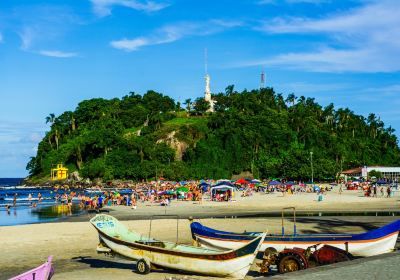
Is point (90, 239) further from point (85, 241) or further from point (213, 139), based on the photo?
point (213, 139)

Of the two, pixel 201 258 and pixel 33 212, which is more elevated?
pixel 201 258

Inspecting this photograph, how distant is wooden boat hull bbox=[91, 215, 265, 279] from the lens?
15320 millimetres

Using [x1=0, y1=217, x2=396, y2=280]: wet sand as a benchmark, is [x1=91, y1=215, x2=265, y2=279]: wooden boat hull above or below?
above

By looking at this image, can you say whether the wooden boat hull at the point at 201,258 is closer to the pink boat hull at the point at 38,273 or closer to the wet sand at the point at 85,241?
the wet sand at the point at 85,241

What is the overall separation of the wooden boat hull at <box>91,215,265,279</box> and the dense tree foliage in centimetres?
10219

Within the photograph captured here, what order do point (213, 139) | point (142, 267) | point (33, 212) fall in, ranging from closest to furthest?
point (142, 267)
point (33, 212)
point (213, 139)

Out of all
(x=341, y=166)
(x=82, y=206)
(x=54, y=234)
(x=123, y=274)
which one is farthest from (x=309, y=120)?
(x=123, y=274)

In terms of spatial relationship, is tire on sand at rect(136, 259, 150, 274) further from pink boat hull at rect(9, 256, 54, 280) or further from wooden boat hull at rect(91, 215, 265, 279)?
pink boat hull at rect(9, 256, 54, 280)

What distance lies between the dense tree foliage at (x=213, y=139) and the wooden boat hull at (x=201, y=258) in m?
102

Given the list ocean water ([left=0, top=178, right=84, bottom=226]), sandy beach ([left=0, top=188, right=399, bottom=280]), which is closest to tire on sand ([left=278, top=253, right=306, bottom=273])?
sandy beach ([left=0, top=188, right=399, bottom=280])

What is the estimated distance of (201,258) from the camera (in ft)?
51.8

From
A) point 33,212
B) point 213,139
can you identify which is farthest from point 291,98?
point 33,212

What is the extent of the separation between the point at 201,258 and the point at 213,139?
400 ft

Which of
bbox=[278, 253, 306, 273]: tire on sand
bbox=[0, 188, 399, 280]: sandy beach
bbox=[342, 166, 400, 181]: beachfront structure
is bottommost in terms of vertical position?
bbox=[0, 188, 399, 280]: sandy beach
